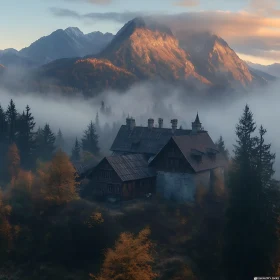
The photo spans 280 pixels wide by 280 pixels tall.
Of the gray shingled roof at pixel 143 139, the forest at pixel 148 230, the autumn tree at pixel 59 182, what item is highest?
the gray shingled roof at pixel 143 139

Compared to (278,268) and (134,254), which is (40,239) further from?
(278,268)

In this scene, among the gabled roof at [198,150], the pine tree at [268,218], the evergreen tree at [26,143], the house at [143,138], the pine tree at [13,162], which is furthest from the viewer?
the evergreen tree at [26,143]

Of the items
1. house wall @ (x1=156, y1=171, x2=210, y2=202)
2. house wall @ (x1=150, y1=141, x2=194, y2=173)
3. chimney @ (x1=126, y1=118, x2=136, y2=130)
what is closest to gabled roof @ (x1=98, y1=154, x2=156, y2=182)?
house wall @ (x1=150, y1=141, x2=194, y2=173)

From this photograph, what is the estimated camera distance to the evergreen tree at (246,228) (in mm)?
43062

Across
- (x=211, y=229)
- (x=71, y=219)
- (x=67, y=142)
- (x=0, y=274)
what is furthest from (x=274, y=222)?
(x=67, y=142)

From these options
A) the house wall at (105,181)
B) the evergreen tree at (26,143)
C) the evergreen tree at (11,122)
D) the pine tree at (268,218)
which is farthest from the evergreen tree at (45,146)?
the pine tree at (268,218)

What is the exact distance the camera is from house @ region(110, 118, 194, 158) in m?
71.0

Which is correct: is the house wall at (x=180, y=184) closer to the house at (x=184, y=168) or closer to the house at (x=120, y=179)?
A: the house at (x=184, y=168)

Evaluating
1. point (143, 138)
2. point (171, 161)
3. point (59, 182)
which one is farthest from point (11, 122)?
point (171, 161)

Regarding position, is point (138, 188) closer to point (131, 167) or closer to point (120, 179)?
point (131, 167)

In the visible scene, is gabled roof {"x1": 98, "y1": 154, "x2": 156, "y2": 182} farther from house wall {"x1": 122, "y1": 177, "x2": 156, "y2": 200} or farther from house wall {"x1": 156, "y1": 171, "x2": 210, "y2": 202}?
house wall {"x1": 156, "y1": 171, "x2": 210, "y2": 202}

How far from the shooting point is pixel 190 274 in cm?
4466

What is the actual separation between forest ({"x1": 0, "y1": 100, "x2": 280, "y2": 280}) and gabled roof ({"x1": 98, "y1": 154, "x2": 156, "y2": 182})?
154 inches

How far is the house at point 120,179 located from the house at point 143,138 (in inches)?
238
